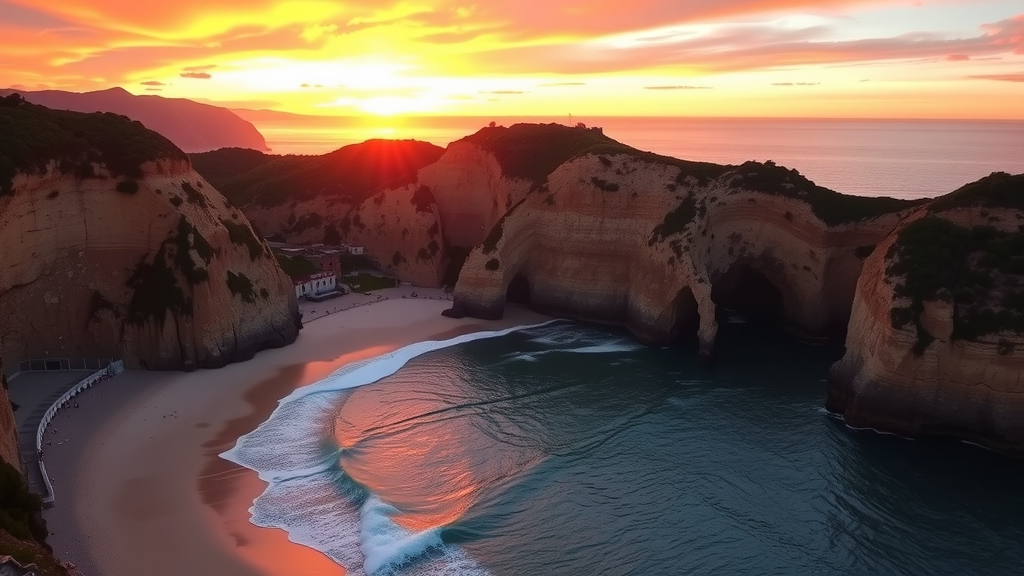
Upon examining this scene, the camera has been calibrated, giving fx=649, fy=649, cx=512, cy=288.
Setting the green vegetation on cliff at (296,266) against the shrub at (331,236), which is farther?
the shrub at (331,236)

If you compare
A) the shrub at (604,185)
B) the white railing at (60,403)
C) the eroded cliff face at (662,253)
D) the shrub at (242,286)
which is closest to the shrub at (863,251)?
the eroded cliff face at (662,253)

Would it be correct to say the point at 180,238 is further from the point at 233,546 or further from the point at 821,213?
the point at 821,213

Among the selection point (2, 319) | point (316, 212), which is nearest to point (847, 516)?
point (2, 319)

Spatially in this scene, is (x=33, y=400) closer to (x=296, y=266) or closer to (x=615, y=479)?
(x=296, y=266)

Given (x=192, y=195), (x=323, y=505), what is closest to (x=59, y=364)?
(x=192, y=195)

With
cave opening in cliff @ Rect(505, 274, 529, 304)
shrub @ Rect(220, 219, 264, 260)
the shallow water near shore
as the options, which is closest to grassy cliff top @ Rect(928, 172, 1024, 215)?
the shallow water near shore

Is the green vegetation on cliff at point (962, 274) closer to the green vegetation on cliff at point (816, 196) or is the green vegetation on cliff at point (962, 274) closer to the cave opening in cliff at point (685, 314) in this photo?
the green vegetation on cliff at point (816, 196)

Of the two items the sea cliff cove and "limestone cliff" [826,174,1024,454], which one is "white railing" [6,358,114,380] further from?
"limestone cliff" [826,174,1024,454]
